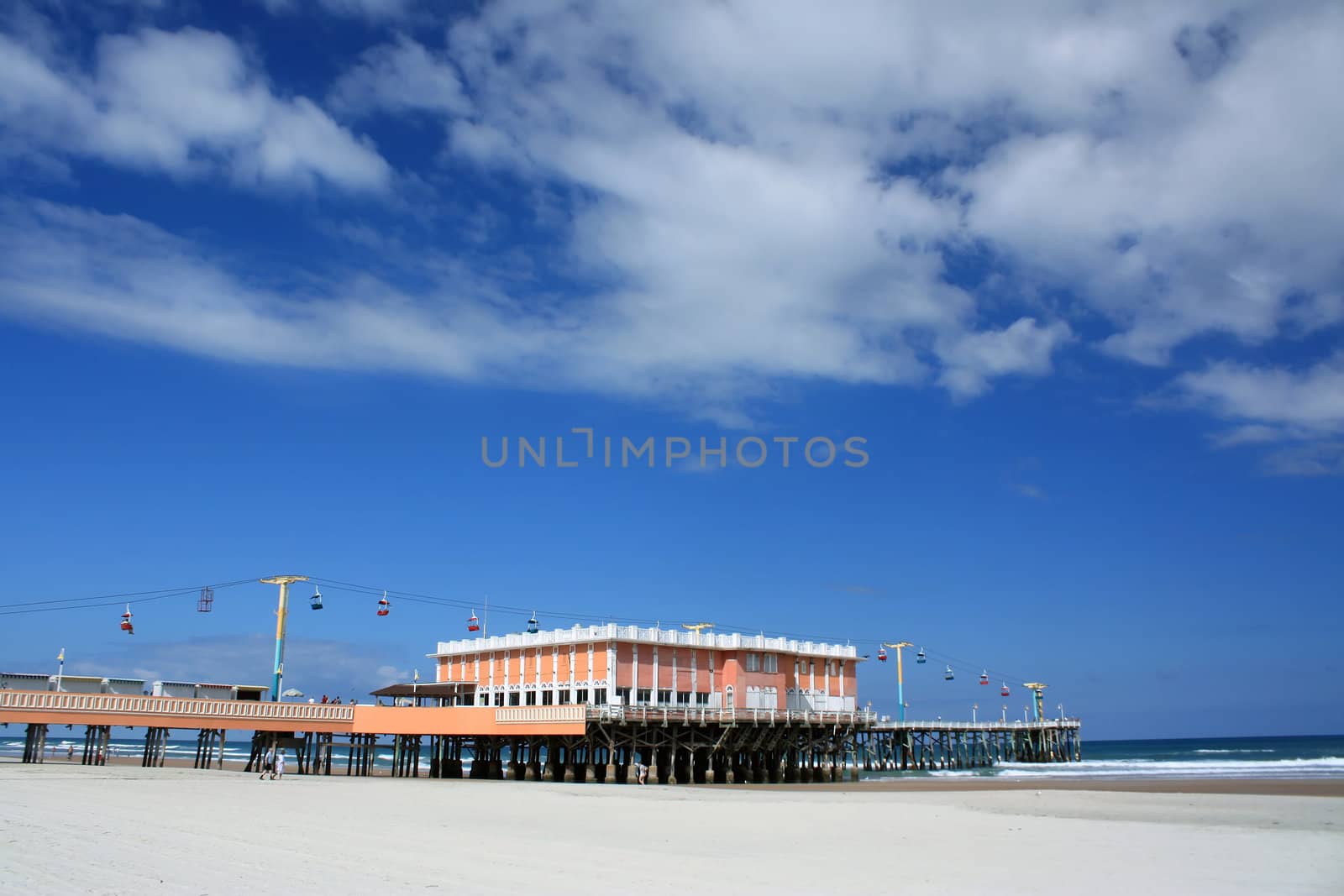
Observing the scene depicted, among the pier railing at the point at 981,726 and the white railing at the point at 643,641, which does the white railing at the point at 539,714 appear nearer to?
the white railing at the point at 643,641

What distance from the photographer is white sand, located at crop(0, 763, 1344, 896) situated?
43.4 feet

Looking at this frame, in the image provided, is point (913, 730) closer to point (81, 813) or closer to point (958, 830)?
point (958, 830)

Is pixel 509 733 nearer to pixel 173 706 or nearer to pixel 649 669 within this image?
pixel 649 669

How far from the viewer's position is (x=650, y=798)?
32.0 metres

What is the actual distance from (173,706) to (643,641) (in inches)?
818

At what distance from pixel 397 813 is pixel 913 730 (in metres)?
65.2

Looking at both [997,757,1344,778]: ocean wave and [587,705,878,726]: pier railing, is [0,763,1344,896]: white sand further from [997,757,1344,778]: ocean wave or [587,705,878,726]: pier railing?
[997,757,1344,778]: ocean wave

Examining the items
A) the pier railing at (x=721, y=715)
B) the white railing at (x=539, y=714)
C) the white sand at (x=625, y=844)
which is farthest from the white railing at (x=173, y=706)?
the pier railing at (x=721, y=715)

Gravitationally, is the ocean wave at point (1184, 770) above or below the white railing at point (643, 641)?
below

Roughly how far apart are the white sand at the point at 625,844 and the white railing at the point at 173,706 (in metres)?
10.8

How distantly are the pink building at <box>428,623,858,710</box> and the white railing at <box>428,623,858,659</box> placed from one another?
5cm

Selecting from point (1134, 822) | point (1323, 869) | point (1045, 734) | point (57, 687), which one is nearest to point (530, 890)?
point (1323, 869)

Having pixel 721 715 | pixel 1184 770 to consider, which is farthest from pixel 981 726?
pixel 721 715

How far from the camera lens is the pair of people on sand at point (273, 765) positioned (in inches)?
1556
